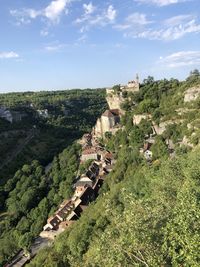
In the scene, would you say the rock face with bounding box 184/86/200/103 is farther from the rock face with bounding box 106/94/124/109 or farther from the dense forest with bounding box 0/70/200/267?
the rock face with bounding box 106/94/124/109

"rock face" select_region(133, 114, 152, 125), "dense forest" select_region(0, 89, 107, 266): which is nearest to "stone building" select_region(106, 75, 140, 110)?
"rock face" select_region(133, 114, 152, 125)

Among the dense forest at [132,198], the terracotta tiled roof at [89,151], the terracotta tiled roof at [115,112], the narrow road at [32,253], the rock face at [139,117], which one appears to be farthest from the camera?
the terracotta tiled roof at [115,112]

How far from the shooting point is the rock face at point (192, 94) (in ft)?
191

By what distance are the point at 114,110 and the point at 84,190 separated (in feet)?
86.5

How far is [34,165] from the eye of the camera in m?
71.6

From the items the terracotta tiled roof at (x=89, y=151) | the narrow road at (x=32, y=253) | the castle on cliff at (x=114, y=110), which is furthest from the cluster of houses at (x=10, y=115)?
the narrow road at (x=32, y=253)

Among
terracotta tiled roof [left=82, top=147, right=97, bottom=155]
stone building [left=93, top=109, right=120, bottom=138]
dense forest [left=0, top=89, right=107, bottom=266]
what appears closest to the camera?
→ dense forest [left=0, top=89, right=107, bottom=266]

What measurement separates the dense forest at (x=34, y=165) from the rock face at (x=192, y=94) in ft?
72.1

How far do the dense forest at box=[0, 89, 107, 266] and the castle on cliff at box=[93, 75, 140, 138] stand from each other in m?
6.61

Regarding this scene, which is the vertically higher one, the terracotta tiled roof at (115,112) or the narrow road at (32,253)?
the terracotta tiled roof at (115,112)

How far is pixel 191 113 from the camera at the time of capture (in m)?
53.2

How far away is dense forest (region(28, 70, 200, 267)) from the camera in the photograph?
14.9 meters

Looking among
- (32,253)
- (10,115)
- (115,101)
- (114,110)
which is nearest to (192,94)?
Result: (114,110)

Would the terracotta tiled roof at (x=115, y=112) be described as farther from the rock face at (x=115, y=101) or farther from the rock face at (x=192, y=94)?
the rock face at (x=192, y=94)
